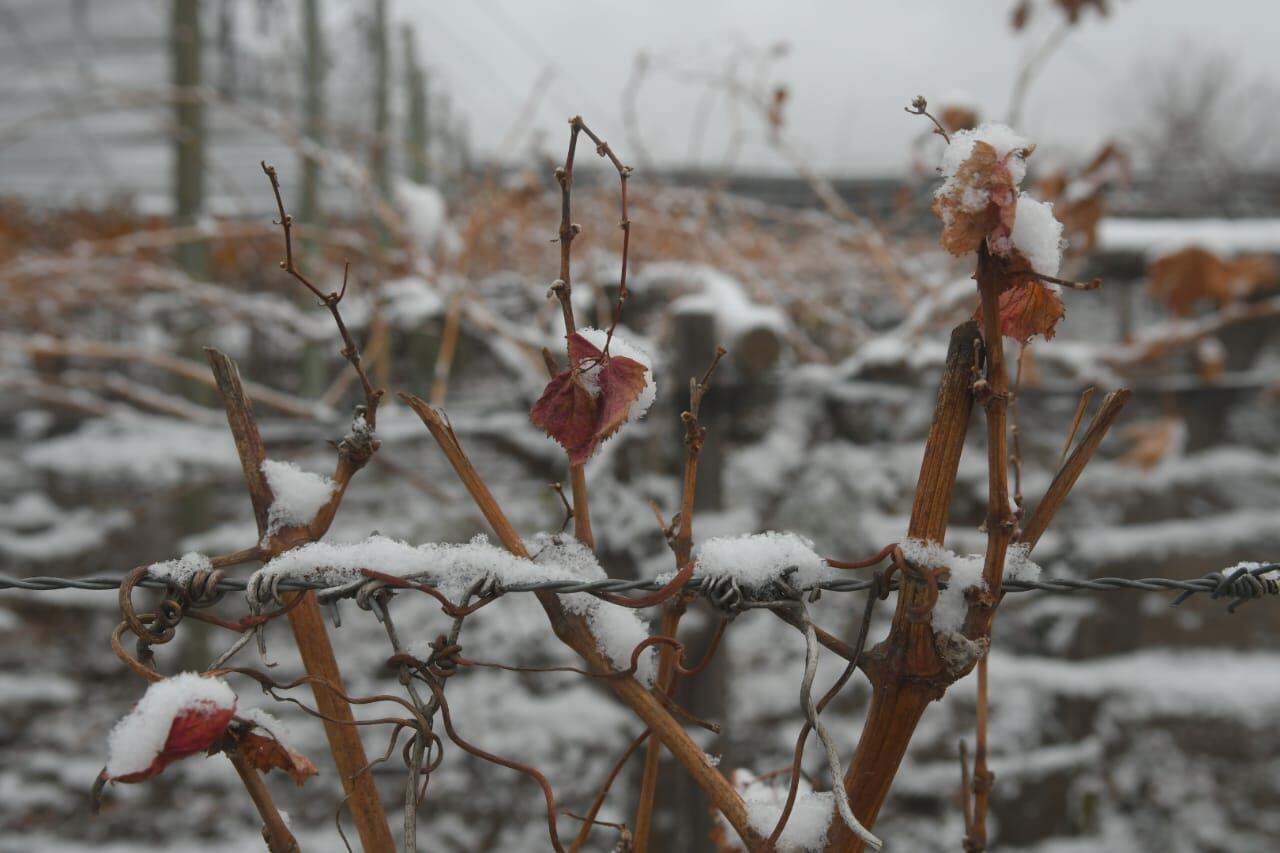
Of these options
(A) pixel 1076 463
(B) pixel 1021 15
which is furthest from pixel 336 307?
(B) pixel 1021 15

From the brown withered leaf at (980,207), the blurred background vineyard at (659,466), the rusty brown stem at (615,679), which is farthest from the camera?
the blurred background vineyard at (659,466)

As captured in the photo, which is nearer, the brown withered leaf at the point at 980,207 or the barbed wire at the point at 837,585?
the brown withered leaf at the point at 980,207

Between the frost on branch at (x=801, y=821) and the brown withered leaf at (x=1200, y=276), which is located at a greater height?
the brown withered leaf at (x=1200, y=276)

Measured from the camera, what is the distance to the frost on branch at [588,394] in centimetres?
62

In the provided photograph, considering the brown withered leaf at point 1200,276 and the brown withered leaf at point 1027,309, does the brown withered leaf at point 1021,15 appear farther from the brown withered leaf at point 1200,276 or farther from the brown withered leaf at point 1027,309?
the brown withered leaf at point 1027,309

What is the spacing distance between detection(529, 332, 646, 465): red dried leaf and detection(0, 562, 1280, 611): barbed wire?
0.10 meters

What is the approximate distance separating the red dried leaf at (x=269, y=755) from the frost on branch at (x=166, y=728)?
32mm

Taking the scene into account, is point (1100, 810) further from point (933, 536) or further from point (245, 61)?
point (245, 61)

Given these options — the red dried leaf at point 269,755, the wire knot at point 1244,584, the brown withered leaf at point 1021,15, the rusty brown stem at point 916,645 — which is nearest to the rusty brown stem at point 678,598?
the rusty brown stem at point 916,645

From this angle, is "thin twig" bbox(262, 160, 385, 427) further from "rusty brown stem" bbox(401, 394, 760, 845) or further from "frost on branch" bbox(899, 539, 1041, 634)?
"frost on branch" bbox(899, 539, 1041, 634)

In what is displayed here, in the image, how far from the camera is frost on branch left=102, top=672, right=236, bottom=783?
0.56 m

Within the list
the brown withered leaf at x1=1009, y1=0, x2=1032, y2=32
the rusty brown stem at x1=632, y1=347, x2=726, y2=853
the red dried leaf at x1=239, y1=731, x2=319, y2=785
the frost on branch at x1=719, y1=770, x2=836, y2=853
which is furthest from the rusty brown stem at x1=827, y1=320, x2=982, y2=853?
the brown withered leaf at x1=1009, y1=0, x2=1032, y2=32

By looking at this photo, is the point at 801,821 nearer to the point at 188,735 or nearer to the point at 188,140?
the point at 188,735

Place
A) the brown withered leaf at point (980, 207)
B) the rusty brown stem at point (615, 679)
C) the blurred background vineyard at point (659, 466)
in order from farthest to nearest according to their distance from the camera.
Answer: the blurred background vineyard at point (659, 466), the rusty brown stem at point (615, 679), the brown withered leaf at point (980, 207)
